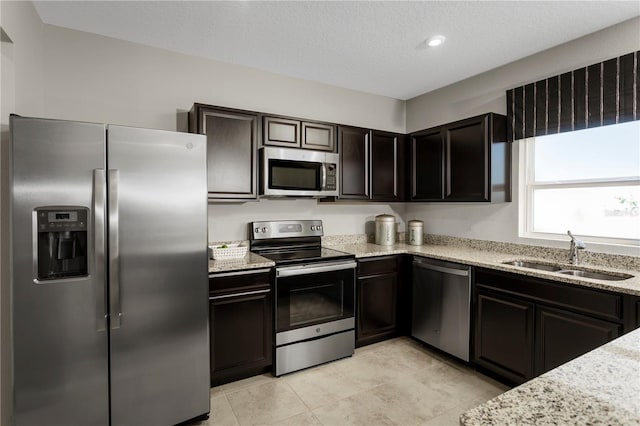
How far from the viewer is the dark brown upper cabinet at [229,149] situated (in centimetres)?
263

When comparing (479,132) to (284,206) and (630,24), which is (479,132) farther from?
(284,206)

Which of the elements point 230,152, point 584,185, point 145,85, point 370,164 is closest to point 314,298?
point 230,152

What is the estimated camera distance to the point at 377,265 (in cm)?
316

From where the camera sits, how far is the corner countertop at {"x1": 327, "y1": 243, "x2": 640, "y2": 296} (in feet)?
6.38

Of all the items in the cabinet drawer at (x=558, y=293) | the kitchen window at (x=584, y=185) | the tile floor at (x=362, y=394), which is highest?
the kitchen window at (x=584, y=185)

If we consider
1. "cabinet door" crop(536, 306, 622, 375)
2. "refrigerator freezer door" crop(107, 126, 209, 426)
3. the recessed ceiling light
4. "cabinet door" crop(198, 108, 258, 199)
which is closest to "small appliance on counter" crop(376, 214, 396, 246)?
"cabinet door" crop(198, 108, 258, 199)

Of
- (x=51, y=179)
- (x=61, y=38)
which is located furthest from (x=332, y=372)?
(x=61, y=38)

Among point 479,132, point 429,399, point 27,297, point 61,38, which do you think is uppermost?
point 61,38

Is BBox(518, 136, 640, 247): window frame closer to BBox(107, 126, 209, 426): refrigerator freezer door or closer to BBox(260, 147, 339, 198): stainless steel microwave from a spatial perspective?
BBox(260, 147, 339, 198): stainless steel microwave

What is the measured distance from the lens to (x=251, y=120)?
111 inches

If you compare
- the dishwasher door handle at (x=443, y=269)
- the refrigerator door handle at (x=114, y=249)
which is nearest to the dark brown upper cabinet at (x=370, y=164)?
the dishwasher door handle at (x=443, y=269)

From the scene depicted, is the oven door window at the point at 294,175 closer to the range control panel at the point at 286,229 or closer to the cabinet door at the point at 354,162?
the cabinet door at the point at 354,162

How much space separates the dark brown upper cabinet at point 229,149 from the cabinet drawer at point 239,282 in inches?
25.2

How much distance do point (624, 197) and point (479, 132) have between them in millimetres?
1159
